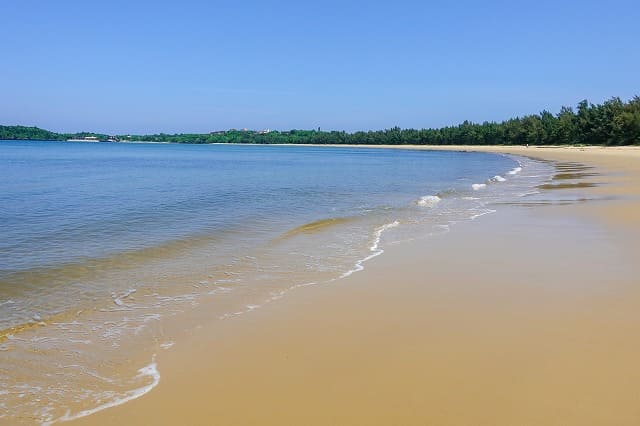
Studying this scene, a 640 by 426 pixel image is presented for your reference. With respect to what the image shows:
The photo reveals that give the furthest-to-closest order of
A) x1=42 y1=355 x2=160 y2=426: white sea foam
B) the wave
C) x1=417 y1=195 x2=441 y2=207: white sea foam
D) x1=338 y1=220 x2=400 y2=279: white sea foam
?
1. x1=417 y1=195 x2=441 y2=207: white sea foam
2. the wave
3. x1=338 y1=220 x2=400 y2=279: white sea foam
4. x1=42 y1=355 x2=160 y2=426: white sea foam

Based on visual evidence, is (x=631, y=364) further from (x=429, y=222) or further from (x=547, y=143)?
(x=547, y=143)

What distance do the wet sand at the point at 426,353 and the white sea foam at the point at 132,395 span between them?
8 cm

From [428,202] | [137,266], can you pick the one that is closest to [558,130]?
[428,202]

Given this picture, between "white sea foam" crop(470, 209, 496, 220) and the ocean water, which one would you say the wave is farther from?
"white sea foam" crop(470, 209, 496, 220)

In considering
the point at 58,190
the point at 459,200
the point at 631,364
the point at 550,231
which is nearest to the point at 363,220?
the point at 550,231

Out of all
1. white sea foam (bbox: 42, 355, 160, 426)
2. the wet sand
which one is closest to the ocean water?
white sea foam (bbox: 42, 355, 160, 426)

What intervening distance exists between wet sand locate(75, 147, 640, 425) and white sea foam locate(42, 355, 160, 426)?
8 centimetres

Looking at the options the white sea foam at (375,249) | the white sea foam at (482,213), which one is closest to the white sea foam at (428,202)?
the white sea foam at (482,213)

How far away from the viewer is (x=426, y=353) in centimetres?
445

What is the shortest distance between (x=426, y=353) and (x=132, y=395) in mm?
2634

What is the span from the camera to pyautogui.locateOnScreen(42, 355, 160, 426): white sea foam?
359 centimetres

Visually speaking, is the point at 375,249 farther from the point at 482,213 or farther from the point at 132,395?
the point at 132,395

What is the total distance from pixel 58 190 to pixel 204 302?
18551 millimetres

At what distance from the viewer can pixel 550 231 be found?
34.3ft
